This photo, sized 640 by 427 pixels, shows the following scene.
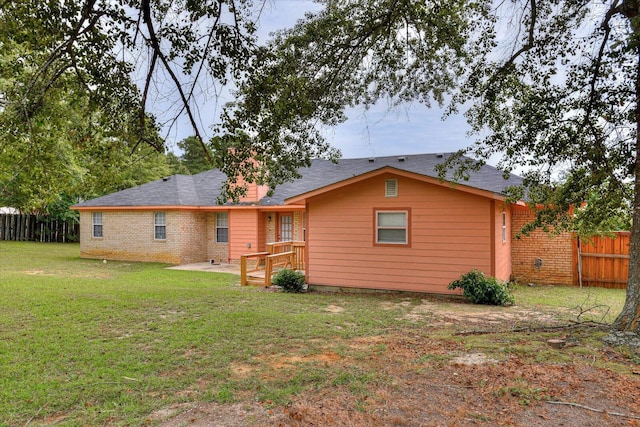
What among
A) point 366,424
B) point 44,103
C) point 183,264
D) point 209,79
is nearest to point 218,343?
point 366,424

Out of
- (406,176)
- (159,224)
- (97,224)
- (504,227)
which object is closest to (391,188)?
(406,176)

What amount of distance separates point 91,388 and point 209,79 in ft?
13.1

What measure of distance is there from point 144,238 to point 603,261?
1731cm

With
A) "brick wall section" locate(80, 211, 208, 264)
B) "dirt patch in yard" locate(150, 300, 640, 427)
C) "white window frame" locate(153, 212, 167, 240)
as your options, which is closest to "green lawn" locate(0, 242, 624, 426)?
"dirt patch in yard" locate(150, 300, 640, 427)

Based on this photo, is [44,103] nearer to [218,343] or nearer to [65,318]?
[65,318]

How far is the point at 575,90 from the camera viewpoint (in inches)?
246

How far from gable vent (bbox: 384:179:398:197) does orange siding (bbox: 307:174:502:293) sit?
0.09 m

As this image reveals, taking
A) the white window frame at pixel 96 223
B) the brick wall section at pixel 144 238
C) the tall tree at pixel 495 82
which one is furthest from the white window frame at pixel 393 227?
the white window frame at pixel 96 223

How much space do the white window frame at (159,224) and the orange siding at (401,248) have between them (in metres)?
8.53

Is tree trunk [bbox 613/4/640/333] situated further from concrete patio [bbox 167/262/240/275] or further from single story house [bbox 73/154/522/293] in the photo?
concrete patio [bbox 167/262/240/275]

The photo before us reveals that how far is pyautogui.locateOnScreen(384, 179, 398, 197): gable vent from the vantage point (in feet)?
34.3

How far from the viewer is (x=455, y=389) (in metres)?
3.75

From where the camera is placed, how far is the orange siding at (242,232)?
16422mm

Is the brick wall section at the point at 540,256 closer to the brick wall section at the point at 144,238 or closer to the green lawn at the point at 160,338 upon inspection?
the green lawn at the point at 160,338
